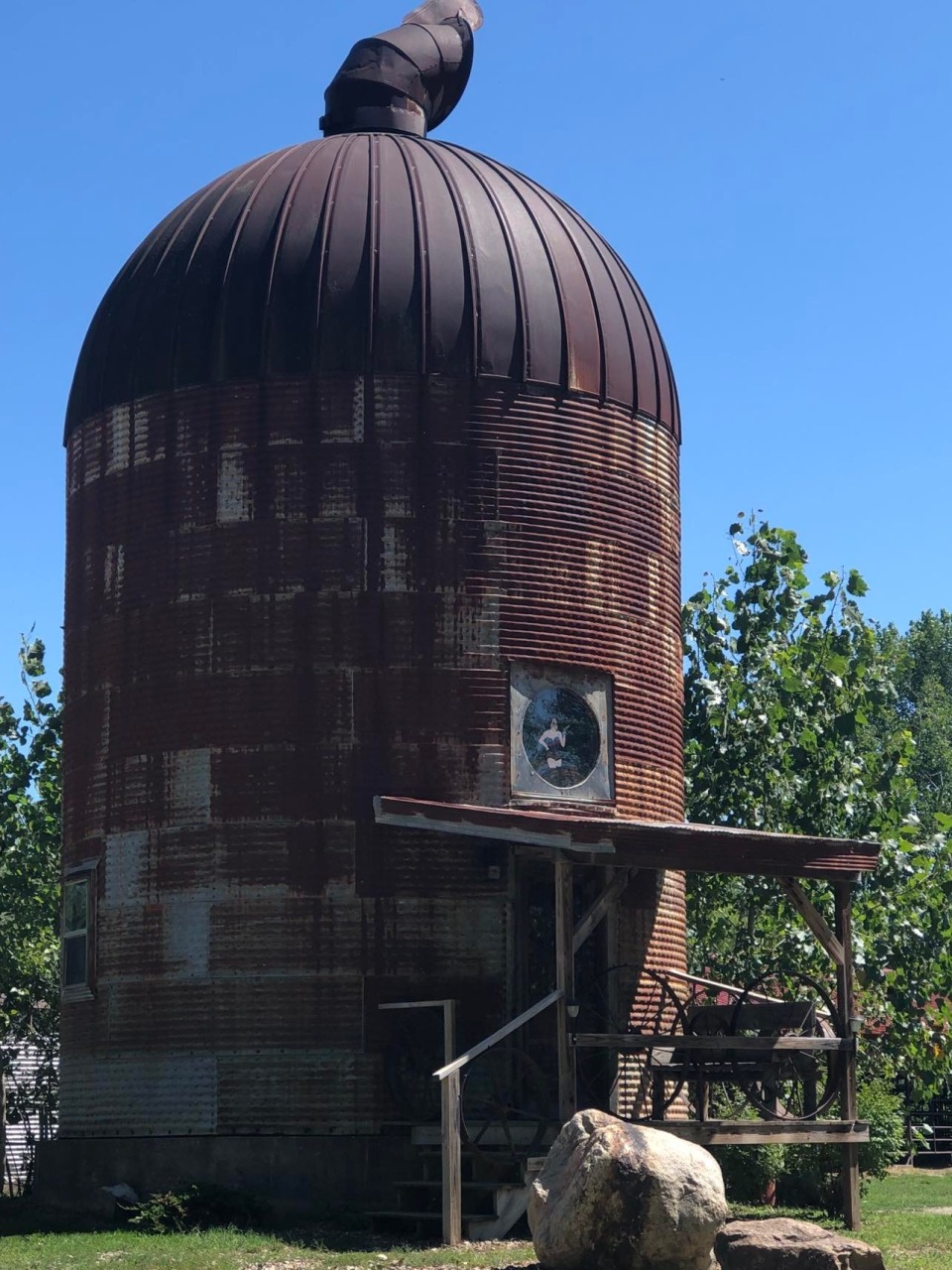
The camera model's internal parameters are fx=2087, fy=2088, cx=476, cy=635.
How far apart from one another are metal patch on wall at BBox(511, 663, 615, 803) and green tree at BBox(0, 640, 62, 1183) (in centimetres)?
1251

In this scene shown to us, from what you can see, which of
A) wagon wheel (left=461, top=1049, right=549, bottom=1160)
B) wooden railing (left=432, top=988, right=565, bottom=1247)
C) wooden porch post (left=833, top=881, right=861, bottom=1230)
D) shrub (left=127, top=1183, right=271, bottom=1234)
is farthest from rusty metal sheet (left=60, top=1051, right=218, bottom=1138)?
wooden porch post (left=833, top=881, right=861, bottom=1230)

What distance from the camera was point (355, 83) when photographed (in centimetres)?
2741

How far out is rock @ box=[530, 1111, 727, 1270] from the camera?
15.9 meters

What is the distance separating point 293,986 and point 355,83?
12.0 meters

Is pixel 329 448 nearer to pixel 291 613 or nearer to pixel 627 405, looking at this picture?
pixel 291 613

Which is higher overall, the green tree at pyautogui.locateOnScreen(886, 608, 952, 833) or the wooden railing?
the green tree at pyautogui.locateOnScreen(886, 608, 952, 833)

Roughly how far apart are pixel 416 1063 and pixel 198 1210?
9.19 feet

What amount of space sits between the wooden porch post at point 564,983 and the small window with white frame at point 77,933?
6670 mm

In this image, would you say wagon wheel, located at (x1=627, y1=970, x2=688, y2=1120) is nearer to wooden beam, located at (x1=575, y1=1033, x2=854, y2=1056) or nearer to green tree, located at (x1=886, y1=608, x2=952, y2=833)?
wooden beam, located at (x1=575, y1=1033, x2=854, y2=1056)

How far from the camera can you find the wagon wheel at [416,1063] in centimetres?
2216

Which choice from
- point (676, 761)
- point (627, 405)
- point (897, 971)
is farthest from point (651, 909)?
point (897, 971)

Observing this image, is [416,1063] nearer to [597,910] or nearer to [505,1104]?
[505,1104]

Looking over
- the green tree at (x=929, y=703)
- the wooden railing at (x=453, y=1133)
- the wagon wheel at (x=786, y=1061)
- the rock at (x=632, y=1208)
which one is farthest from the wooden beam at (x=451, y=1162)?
the green tree at (x=929, y=703)

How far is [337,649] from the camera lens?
23.2 m
